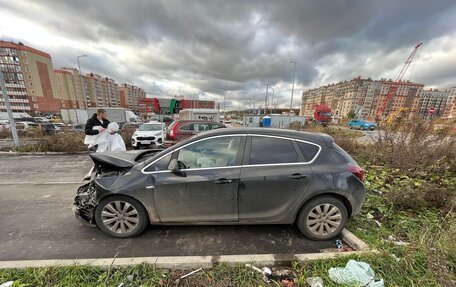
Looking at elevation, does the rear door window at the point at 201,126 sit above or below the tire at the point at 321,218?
above

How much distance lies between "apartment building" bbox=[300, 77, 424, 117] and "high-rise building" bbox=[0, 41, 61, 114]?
343ft

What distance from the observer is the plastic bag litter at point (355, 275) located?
1.82 meters

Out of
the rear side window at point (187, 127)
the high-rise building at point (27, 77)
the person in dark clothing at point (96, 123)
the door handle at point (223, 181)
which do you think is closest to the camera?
the door handle at point (223, 181)

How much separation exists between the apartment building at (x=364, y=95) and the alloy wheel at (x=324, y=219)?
71.8 meters

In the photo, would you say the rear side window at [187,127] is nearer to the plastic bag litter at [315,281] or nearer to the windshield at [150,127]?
the windshield at [150,127]

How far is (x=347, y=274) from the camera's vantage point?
1.93 metres

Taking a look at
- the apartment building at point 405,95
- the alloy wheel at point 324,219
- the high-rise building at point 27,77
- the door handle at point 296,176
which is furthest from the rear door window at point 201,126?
the apartment building at point 405,95

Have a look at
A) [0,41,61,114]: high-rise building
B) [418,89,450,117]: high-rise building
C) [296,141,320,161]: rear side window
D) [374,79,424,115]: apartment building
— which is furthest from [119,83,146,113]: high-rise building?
[418,89,450,117]: high-rise building

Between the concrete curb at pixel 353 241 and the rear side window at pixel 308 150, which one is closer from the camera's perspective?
the concrete curb at pixel 353 241

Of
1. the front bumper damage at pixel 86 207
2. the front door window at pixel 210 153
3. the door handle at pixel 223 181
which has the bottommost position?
the front bumper damage at pixel 86 207

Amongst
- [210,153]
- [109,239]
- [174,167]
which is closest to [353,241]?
[210,153]

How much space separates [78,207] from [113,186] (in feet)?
2.48

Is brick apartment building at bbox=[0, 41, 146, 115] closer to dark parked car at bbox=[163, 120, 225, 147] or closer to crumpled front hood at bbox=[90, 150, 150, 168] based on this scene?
dark parked car at bbox=[163, 120, 225, 147]

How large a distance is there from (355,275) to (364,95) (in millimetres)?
101834
